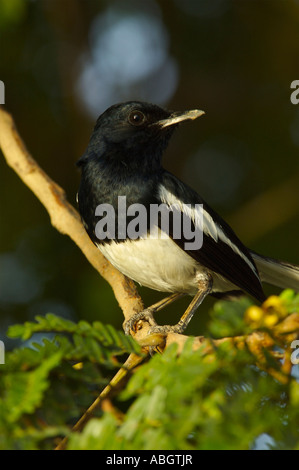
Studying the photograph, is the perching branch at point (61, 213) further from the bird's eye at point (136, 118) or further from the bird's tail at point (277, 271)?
the bird's tail at point (277, 271)

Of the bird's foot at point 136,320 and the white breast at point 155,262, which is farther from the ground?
the white breast at point 155,262

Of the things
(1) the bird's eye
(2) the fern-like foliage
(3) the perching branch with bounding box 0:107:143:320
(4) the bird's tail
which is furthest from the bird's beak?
(2) the fern-like foliage

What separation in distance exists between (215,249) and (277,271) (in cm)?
56

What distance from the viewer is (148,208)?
3.11m

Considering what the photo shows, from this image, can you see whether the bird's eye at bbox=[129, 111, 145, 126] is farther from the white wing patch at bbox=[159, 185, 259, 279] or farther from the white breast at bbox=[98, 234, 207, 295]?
the white breast at bbox=[98, 234, 207, 295]

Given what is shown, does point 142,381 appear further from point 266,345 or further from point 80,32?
point 80,32

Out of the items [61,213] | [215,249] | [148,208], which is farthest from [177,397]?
[61,213]

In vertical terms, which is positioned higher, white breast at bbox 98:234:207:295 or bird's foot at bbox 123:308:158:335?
white breast at bbox 98:234:207:295

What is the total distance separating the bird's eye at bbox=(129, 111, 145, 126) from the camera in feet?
11.6

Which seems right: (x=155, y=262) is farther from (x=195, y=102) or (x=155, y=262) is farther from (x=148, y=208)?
(x=195, y=102)

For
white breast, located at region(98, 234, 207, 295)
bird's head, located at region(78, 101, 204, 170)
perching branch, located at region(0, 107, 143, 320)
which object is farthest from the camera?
perching branch, located at region(0, 107, 143, 320)

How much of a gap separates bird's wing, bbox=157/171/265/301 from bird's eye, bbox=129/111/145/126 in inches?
15.6

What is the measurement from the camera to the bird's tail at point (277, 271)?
3607mm

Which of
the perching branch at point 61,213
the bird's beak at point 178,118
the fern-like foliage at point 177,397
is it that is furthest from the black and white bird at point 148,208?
the fern-like foliage at point 177,397
